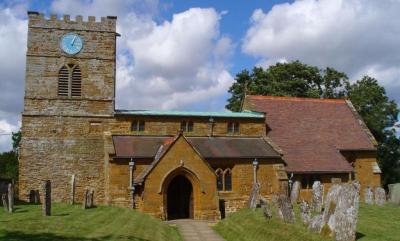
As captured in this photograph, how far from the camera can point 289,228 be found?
1761 cm

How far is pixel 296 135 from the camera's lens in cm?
3784

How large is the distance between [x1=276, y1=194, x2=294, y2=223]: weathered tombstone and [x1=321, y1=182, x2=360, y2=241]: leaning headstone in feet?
11.2

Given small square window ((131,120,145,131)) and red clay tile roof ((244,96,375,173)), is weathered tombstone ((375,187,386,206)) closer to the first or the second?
red clay tile roof ((244,96,375,173))

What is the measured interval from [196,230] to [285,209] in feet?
23.3

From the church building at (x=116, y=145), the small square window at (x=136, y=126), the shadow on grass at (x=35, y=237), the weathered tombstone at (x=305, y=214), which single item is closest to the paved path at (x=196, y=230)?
the church building at (x=116, y=145)

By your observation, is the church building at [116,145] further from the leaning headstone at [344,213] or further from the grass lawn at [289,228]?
the leaning headstone at [344,213]

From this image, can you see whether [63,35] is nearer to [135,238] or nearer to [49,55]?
[49,55]

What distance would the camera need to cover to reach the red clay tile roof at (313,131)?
35.2 meters

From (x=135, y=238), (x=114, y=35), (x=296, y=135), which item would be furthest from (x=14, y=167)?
(x=135, y=238)

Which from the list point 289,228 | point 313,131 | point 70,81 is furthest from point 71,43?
point 289,228

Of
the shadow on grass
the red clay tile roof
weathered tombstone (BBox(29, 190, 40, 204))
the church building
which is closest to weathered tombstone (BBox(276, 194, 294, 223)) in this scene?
the shadow on grass

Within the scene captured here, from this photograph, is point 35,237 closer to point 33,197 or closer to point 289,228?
point 289,228

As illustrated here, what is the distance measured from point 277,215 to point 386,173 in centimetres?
3411

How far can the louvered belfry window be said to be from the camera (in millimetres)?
33312
